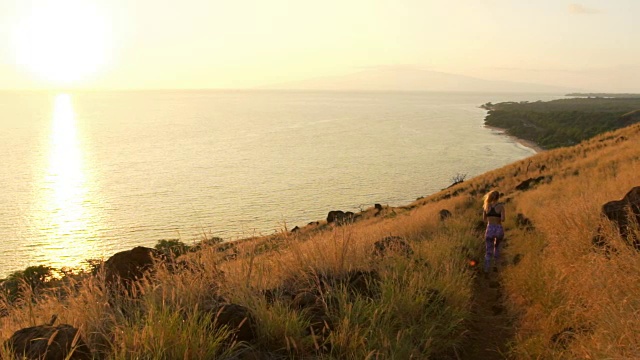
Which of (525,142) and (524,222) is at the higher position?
(524,222)

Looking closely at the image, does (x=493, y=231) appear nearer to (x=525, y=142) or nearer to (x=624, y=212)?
(x=624, y=212)

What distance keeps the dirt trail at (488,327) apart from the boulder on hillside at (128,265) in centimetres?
451

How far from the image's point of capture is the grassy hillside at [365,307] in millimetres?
3760

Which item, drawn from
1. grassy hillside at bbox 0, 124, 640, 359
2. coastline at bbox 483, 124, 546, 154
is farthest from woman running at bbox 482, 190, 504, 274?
coastline at bbox 483, 124, 546, 154

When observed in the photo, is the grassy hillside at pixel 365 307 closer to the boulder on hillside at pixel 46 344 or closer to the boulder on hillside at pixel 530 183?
the boulder on hillside at pixel 46 344

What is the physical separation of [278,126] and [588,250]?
408 feet

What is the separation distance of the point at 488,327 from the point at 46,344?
5.05 meters

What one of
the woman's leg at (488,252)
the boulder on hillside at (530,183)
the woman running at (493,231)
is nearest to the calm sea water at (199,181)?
the woman running at (493,231)

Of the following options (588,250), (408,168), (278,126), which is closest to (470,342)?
(588,250)

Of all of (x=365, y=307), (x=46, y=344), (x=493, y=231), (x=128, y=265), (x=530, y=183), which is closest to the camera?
(x=46, y=344)

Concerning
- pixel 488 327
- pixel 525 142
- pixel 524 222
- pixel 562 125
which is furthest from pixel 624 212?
pixel 562 125

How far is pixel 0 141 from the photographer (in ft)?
324

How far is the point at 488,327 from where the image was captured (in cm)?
590

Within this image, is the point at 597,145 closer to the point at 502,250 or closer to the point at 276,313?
the point at 502,250
